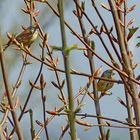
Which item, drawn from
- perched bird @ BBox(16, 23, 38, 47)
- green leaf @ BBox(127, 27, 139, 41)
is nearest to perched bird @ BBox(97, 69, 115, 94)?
green leaf @ BBox(127, 27, 139, 41)

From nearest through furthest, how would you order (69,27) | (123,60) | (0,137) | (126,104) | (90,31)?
(0,137) < (123,60) < (69,27) < (126,104) < (90,31)

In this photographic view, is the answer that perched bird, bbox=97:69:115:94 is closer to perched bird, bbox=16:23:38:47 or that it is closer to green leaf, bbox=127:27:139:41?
green leaf, bbox=127:27:139:41

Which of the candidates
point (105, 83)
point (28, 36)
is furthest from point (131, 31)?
point (28, 36)

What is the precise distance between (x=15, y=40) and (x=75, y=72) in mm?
261

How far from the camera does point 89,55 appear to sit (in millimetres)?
1916

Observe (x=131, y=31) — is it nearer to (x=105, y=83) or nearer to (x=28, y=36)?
(x=105, y=83)

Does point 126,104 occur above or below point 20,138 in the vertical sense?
above

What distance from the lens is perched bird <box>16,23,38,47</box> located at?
6.01 ft

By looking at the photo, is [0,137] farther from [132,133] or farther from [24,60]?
[24,60]

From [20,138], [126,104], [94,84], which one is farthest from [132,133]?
[20,138]

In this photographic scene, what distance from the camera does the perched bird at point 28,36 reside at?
183cm

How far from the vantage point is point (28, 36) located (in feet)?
6.14

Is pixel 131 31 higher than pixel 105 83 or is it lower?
higher

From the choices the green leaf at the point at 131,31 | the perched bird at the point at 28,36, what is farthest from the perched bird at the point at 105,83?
the perched bird at the point at 28,36
